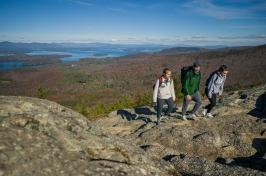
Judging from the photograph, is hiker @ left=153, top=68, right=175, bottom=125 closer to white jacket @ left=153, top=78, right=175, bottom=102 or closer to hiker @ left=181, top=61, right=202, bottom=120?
white jacket @ left=153, top=78, right=175, bottom=102

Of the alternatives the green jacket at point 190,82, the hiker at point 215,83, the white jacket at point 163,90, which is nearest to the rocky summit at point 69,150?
the white jacket at point 163,90

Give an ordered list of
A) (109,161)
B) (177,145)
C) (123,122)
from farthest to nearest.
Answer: (123,122) → (177,145) → (109,161)

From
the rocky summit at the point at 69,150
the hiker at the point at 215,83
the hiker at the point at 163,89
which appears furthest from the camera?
the hiker at the point at 215,83

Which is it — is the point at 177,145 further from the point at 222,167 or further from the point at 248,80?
the point at 248,80

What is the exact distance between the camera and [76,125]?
6008 mm

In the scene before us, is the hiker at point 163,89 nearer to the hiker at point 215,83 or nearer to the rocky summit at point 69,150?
the hiker at point 215,83

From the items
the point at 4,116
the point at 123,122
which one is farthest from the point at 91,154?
the point at 123,122

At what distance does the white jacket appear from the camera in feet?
44.7

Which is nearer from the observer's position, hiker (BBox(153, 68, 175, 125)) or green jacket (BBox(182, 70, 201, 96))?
hiker (BBox(153, 68, 175, 125))

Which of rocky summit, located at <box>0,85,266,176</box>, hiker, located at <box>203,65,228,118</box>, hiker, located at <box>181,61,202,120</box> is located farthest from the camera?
hiker, located at <box>203,65,228,118</box>

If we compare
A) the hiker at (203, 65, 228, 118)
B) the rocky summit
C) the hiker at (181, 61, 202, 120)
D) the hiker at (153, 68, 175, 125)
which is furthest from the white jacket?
the rocky summit

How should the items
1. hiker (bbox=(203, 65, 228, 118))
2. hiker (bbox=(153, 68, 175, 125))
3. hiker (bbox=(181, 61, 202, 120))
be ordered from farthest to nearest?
hiker (bbox=(203, 65, 228, 118)) → hiker (bbox=(181, 61, 202, 120)) → hiker (bbox=(153, 68, 175, 125))

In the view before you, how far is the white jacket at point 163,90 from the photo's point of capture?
1361 cm

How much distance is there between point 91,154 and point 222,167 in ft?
11.9
